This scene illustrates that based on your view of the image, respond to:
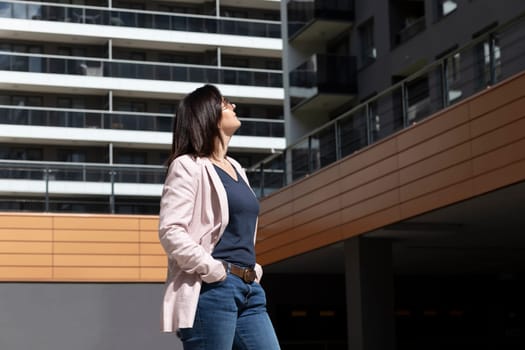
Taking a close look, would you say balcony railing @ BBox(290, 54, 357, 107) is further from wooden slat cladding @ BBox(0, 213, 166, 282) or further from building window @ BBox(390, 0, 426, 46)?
wooden slat cladding @ BBox(0, 213, 166, 282)

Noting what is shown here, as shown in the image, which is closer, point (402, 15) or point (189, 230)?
point (189, 230)

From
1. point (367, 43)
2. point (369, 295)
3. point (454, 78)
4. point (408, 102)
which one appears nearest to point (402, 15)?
point (367, 43)

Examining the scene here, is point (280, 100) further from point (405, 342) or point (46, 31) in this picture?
point (405, 342)

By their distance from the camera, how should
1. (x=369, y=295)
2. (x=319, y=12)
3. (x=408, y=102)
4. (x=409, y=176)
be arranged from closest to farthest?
(x=409, y=176)
(x=408, y=102)
(x=369, y=295)
(x=319, y=12)

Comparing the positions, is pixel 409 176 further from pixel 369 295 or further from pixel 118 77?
pixel 118 77

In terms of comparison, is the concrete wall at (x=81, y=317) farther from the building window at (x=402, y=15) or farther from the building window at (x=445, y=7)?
the building window at (x=402, y=15)

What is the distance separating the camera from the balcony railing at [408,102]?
13531 millimetres

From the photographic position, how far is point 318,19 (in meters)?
29.1

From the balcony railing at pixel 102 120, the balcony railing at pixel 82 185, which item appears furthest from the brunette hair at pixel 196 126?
the balcony railing at pixel 102 120

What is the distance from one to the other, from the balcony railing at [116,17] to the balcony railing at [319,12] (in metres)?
29.4

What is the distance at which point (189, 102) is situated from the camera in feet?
14.0

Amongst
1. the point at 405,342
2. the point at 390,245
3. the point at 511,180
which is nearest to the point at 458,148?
the point at 511,180

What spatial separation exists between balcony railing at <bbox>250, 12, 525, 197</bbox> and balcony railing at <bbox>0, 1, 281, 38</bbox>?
129ft

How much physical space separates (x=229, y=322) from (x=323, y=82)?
24735mm
